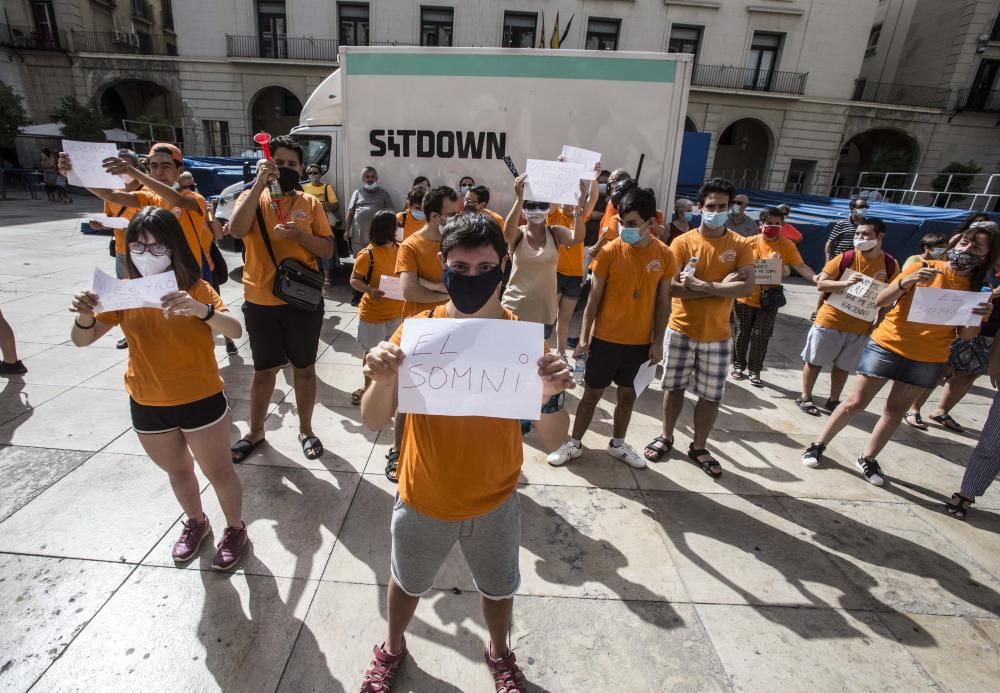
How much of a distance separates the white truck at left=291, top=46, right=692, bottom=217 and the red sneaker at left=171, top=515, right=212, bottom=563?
567 centimetres

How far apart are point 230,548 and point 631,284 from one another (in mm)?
2977

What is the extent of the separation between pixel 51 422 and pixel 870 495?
21.4 ft

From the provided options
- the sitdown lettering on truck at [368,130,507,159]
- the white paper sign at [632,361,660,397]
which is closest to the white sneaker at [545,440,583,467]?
the white paper sign at [632,361,660,397]

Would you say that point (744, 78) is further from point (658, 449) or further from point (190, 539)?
point (190, 539)

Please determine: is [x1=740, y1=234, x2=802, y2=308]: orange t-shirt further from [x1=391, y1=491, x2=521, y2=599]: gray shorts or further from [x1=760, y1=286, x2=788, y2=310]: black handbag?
[x1=391, y1=491, x2=521, y2=599]: gray shorts

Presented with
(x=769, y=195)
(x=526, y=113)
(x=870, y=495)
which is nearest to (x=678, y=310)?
(x=870, y=495)

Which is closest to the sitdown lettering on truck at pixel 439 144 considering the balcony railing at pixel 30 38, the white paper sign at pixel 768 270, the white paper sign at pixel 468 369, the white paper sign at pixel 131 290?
the white paper sign at pixel 768 270

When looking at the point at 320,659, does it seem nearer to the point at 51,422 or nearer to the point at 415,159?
the point at 51,422

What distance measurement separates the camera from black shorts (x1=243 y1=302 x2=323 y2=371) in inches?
134

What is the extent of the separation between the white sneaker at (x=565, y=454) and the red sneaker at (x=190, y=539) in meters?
2.36

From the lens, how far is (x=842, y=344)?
15.4 feet

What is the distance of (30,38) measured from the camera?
24031 millimetres

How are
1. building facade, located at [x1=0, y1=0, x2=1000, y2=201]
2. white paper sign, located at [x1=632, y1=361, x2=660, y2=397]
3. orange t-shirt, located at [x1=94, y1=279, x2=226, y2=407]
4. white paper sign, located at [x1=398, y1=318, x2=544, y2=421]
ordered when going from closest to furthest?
white paper sign, located at [x1=398, y1=318, x2=544, y2=421] < orange t-shirt, located at [x1=94, y1=279, x2=226, y2=407] < white paper sign, located at [x1=632, y1=361, x2=660, y2=397] < building facade, located at [x1=0, y1=0, x2=1000, y2=201]

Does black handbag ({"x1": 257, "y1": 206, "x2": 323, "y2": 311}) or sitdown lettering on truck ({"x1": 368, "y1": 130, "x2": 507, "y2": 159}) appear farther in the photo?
sitdown lettering on truck ({"x1": 368, "y1": 130, "x2": 507, "y2": 159})
